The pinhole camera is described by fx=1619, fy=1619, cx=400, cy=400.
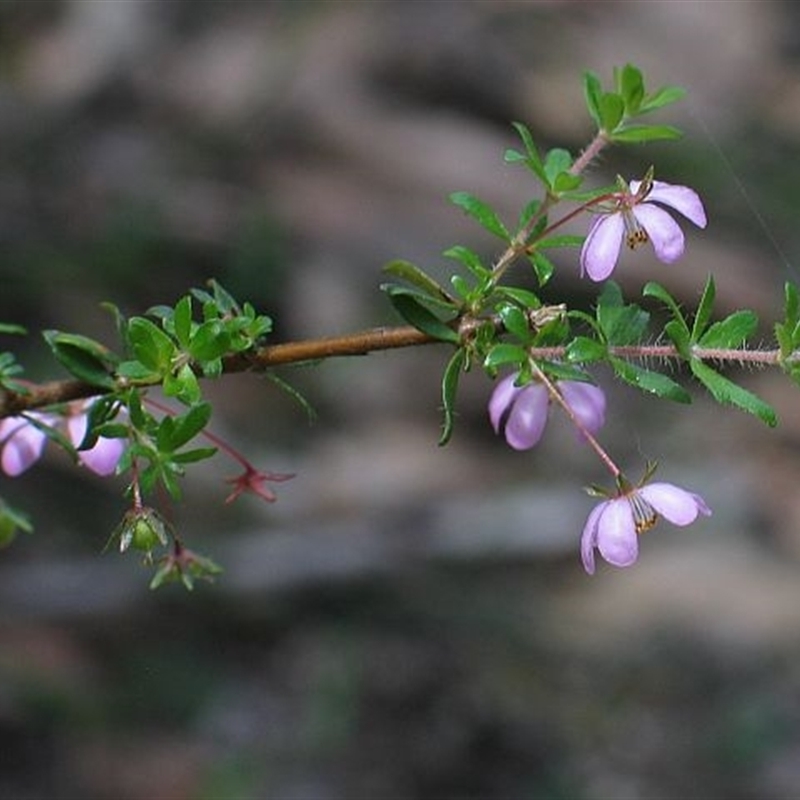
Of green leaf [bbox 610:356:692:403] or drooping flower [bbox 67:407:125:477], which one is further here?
drooping flower [bbox 67:407:125:477]

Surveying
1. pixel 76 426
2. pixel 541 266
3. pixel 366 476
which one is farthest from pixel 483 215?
pixel 366 476

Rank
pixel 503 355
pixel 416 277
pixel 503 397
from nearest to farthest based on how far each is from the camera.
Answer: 1. pixel 503 355
2. pixel 416 277
3. pixel 503 397

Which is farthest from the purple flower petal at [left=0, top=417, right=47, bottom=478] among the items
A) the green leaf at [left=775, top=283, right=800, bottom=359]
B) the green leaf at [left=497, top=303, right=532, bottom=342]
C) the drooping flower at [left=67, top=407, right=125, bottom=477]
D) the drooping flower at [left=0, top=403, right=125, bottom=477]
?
the green leaf at [left=775, top=283, right=800, bottom=359]

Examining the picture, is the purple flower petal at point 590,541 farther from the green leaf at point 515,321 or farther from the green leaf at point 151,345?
the green leaf at point 151,345

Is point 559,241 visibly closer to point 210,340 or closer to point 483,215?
point 483,215

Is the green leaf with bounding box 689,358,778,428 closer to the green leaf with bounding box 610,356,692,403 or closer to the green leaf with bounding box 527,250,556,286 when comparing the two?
the green leaf with bounding box 610,356,692,403

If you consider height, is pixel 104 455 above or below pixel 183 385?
below
